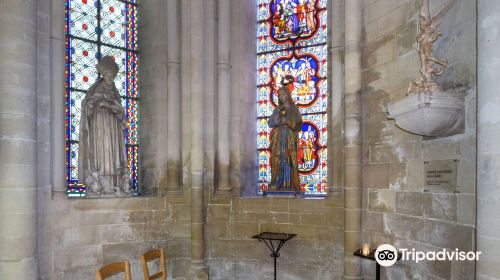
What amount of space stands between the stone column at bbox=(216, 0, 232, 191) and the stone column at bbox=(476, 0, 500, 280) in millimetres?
4155

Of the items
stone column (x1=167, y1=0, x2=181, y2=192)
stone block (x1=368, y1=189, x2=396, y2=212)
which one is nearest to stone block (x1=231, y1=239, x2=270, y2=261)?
stone column (x1=167, y1=0, x2=181, y2=192)

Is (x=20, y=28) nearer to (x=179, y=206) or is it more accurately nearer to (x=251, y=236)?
(x=179, y=206)

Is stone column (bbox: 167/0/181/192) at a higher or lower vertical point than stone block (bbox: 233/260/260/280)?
higher

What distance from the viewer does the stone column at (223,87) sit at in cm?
647

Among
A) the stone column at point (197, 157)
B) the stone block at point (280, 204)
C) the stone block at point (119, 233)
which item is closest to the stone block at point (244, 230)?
the stone block at point (280, 204)

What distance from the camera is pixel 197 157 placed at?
6258mm

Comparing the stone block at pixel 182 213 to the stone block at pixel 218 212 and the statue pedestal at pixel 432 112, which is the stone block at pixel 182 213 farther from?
the statue pedestal at pixel 432 112

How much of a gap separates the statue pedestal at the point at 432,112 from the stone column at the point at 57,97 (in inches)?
166

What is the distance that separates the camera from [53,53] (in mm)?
5504

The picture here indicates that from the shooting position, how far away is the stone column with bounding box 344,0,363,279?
5.27 meters

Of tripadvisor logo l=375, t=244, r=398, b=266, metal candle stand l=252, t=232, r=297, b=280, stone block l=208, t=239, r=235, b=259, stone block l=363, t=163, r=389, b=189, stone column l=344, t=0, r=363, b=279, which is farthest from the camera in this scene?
stone block l=208, t=239, r=235, b=259

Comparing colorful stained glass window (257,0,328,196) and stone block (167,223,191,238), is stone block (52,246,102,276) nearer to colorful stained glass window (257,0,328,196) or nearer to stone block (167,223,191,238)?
stone block (167,223,191,238)

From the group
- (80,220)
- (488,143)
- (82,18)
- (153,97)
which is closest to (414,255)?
(488,143)

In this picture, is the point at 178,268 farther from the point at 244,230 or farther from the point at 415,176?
the point at 415,176
